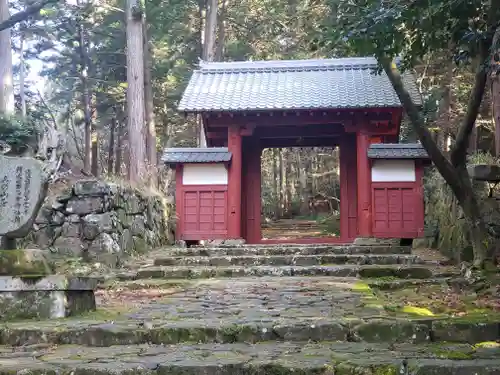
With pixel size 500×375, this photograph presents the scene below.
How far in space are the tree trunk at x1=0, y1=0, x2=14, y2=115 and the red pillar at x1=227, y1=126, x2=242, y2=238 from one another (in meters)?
7.38

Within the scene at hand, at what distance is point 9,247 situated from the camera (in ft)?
17.9

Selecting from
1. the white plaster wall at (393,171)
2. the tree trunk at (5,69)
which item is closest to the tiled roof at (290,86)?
the white plaster wall at (393,171)

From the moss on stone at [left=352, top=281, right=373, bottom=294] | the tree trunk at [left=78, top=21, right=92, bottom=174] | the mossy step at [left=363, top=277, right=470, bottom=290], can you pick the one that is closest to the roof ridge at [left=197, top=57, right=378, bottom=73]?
the tree trunk at [left=78, top=21, right=92, bottom=174]

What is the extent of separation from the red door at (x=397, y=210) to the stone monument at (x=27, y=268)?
8.29 meters

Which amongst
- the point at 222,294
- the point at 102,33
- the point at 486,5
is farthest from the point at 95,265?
the point at 102,33

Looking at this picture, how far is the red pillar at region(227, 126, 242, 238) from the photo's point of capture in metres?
12.9

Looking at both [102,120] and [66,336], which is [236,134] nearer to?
[66,336]

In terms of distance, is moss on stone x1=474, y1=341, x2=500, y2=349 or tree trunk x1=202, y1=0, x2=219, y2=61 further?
tree trunk x1=202, y1=0, x2=219, y2=61

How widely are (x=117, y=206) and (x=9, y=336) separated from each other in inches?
228

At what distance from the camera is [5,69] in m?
17.2

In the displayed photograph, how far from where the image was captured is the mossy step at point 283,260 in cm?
944

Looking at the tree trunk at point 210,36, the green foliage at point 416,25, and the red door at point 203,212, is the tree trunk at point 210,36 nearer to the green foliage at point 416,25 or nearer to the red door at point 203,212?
the red door at point 203,212

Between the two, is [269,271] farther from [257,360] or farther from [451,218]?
[257,360]

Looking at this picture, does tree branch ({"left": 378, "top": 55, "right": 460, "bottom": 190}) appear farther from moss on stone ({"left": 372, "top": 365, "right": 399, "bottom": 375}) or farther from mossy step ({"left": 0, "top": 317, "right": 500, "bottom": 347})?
moss on stone ({"left": 372, "top": 365, "right": 399, "bottom": 375})
